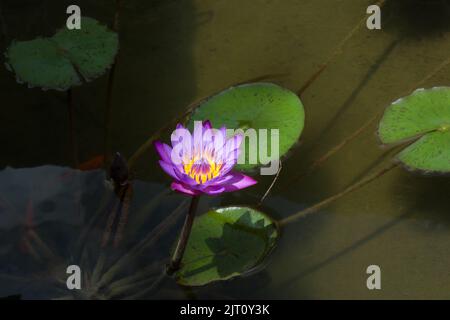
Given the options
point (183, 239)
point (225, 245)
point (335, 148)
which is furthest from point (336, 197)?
point (183, 239)

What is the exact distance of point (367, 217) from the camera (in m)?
2.13

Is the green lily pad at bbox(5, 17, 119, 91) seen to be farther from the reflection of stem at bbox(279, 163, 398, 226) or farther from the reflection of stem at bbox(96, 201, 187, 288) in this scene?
the reflection of stem at bbox(279, 163, 398, 226)

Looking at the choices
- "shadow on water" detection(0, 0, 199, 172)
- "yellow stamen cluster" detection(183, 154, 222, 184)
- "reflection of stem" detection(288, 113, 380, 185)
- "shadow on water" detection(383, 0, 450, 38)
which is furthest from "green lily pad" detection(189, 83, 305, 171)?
"shadow on water" detection(383, 0, 450, 38)

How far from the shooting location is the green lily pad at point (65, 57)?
217cm

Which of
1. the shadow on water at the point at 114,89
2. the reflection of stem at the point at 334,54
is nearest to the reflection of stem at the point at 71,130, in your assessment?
the shadow on water at the point at 114,89

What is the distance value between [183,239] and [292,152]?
0.64 metres

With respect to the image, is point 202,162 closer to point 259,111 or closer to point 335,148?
point 259,111

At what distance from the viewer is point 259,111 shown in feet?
6.85

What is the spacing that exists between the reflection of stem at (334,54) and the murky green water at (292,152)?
0.06ft

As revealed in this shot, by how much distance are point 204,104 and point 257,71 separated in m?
0.46

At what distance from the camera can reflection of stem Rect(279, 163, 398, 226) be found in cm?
207

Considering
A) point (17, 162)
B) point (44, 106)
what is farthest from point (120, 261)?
point (44, 106)

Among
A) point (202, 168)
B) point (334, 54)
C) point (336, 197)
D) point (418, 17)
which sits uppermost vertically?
point (418, 17)

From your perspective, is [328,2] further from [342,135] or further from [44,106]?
[44,106]
